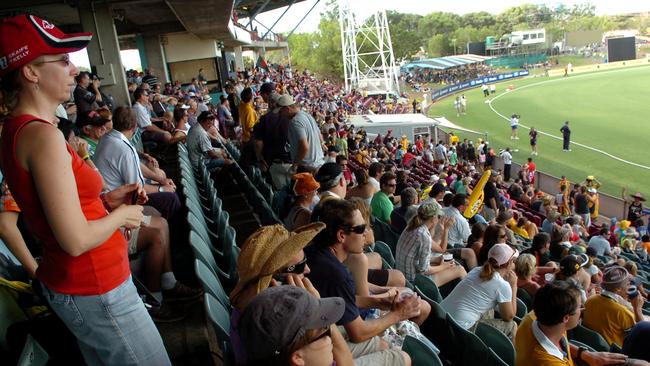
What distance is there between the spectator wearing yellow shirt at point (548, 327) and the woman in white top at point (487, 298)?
76cm

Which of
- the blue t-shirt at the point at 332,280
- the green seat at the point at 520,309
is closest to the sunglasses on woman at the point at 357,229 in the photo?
the blue t-shirt at the point at 332,280

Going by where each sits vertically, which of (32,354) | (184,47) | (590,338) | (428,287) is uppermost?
(184,47)

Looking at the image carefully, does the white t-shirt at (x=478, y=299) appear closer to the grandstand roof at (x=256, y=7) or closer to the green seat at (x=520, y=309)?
the green seat at (x=520, y=309)

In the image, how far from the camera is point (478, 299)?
13.6 feet

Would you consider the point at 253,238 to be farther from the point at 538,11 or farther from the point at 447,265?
the point at 538,11

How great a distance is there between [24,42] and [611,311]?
5.04m

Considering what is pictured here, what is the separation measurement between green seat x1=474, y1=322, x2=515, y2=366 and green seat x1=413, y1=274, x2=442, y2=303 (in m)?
0.81

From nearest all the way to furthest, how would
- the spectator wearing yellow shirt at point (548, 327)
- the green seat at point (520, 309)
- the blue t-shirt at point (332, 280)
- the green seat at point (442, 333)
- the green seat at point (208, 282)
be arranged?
the green seat at point (208, 282) < the blue t-shirt at point (332, 280) < the spectator wearing yellow shirt at point (548, 327) < the green seat at point (442, 333) < the green seat at point (520, 309)

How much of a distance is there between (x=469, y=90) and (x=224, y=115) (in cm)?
5334

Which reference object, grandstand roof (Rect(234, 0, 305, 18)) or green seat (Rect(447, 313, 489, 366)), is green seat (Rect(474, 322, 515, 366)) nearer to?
green seat (Rect(447, 313, 489, 366))

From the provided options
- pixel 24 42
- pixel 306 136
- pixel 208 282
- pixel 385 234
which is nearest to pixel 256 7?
pixel 306 136

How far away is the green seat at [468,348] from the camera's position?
11.1ft

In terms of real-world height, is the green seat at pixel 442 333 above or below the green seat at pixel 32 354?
below

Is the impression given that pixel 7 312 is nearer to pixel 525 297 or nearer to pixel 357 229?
pixel 357 229
